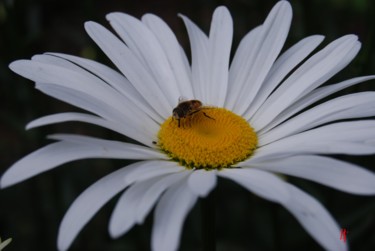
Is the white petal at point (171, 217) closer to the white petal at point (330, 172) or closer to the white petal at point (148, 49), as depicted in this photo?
the white petal at point (330, 172)

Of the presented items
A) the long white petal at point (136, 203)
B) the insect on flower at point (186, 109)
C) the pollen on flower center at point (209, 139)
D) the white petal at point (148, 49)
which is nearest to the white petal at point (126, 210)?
the long white petal at point (136, 203)

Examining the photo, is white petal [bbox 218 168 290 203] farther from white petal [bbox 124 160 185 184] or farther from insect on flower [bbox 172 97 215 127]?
insect on flower [bbox 172 97 215 127]

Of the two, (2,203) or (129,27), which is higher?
(129,27)

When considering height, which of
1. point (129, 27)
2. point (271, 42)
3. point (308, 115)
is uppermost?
point (129, 27)

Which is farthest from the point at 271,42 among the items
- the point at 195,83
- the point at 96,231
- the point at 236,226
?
the point at 96,231

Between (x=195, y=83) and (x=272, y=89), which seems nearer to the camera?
(x=272, y=89)

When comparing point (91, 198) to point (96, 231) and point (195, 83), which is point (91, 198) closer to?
point (195, 83)

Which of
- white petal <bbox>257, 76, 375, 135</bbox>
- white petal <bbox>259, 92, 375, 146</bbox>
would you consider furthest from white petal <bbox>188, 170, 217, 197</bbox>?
white petal <bbox>257, 76, 375, 135</bbox>
